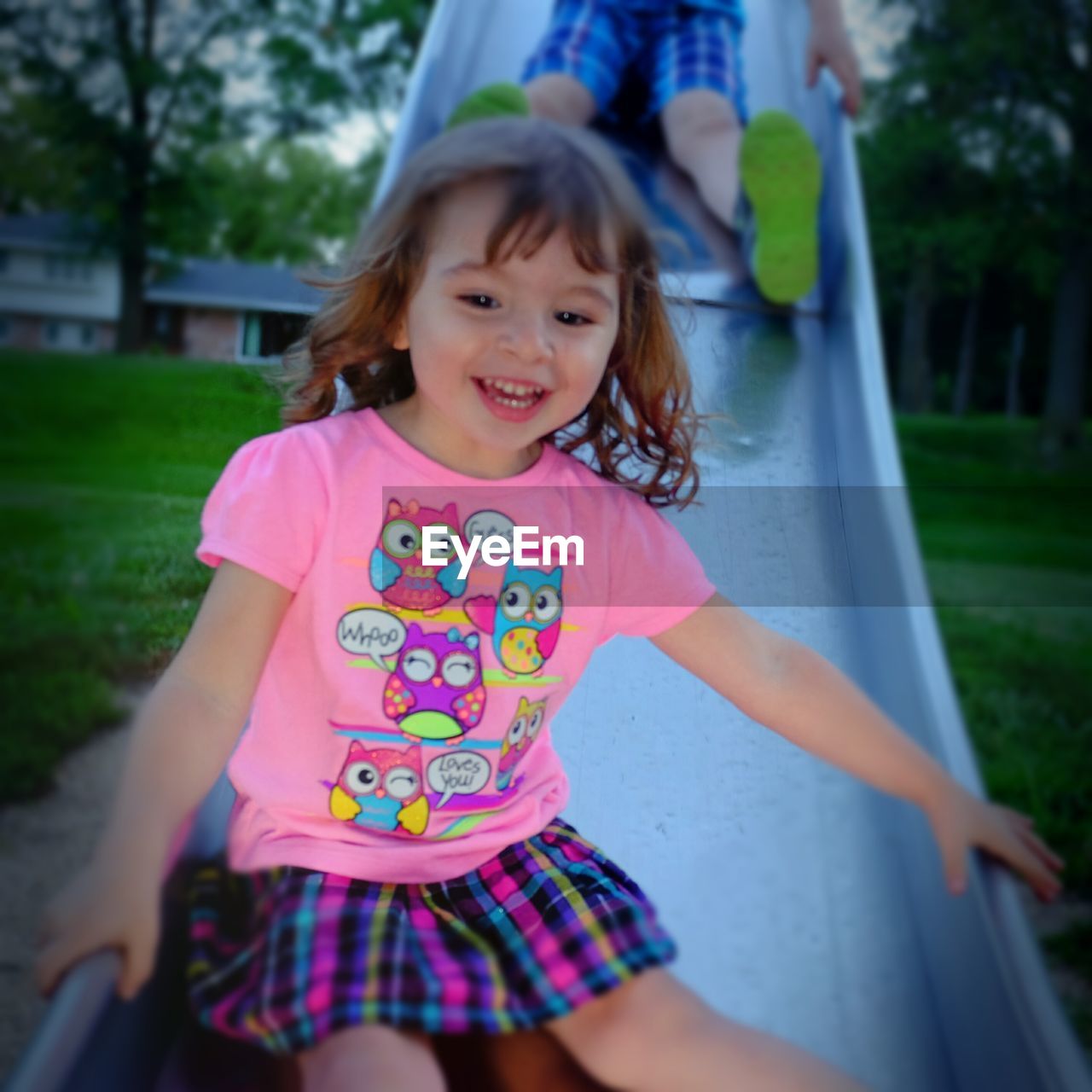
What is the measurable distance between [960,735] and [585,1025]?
0.93 ft

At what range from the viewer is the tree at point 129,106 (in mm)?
915

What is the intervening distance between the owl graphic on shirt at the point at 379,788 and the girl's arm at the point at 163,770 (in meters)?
0.05

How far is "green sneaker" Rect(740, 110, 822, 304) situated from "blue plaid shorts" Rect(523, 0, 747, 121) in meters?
0.25

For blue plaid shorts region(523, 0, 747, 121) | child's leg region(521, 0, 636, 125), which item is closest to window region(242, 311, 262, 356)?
child's leg region(521, 0, 636, 125)

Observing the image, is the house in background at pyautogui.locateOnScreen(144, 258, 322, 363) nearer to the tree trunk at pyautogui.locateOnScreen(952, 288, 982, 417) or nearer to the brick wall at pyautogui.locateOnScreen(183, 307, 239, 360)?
the brick wall at pyautogui.locateOnScreen(183, 307, 239, 360)

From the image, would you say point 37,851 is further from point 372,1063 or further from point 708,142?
point 708,142

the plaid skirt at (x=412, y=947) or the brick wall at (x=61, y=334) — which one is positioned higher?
the brick wall at (x=61, y=334)

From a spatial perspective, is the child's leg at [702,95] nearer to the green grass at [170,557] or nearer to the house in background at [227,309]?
the green grass at [170,557]

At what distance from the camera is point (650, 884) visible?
1.77 ft

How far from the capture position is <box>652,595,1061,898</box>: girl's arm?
0.56 meters

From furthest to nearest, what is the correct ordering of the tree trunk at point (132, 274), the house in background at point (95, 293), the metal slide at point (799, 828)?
the tree trunk at point (132, 274) → the house in background at point (95, 293) → the metal slide at point (799, 828)

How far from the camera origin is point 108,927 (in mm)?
439

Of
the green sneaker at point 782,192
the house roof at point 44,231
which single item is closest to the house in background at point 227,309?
the house roof at point 44,231

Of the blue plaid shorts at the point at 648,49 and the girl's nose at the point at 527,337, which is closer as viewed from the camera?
the girl's nose at the point at 527,337
